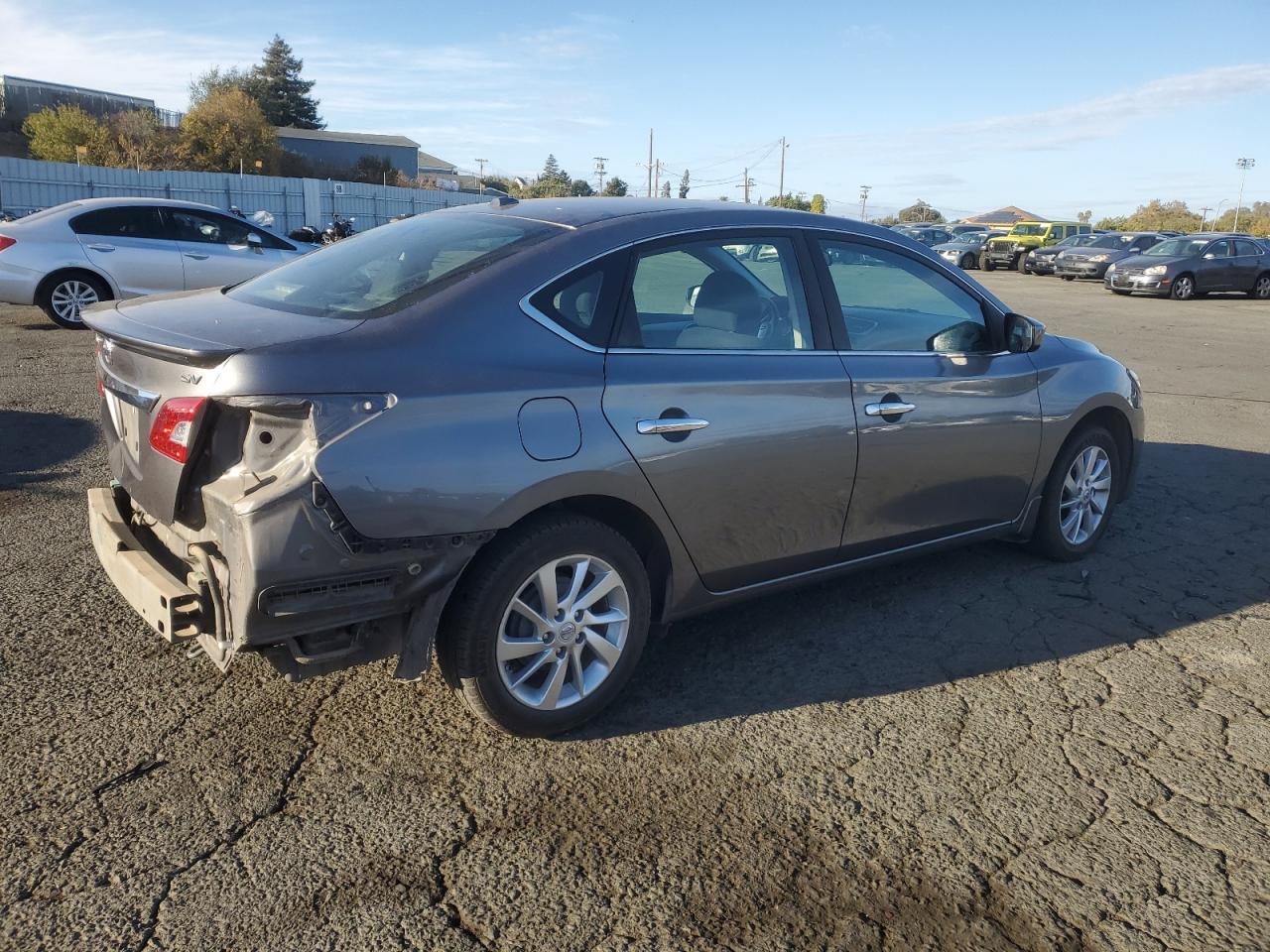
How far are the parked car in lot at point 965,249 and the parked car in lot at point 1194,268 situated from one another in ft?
33.7

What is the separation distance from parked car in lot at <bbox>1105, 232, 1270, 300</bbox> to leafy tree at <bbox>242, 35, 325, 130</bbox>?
2851 inches

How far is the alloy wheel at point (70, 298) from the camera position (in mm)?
11648

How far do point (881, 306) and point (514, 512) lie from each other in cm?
212

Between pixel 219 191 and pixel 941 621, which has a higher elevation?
pixel 219 191

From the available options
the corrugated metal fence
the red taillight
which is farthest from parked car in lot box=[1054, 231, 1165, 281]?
the red taillight

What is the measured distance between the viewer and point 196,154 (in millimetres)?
57938

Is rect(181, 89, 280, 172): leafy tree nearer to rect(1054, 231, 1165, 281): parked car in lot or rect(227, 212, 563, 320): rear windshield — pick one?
rect(1054, 231, 1165, 281): parked car in lot

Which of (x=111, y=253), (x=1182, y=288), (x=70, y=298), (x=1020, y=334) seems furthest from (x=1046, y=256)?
(x=1020, y=334)

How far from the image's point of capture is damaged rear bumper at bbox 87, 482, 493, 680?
282 cm

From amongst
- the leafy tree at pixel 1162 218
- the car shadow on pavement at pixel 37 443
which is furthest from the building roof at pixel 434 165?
the car shadow on pavement at pixel 37 443

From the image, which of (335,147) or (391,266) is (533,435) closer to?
(391,266)

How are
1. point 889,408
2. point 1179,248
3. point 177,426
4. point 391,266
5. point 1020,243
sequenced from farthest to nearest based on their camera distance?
point 1020,243
point 1179,248
point 889,408
point 391,266
point 177,426

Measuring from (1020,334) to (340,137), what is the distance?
3329 inches

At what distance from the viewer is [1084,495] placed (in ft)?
17.4
